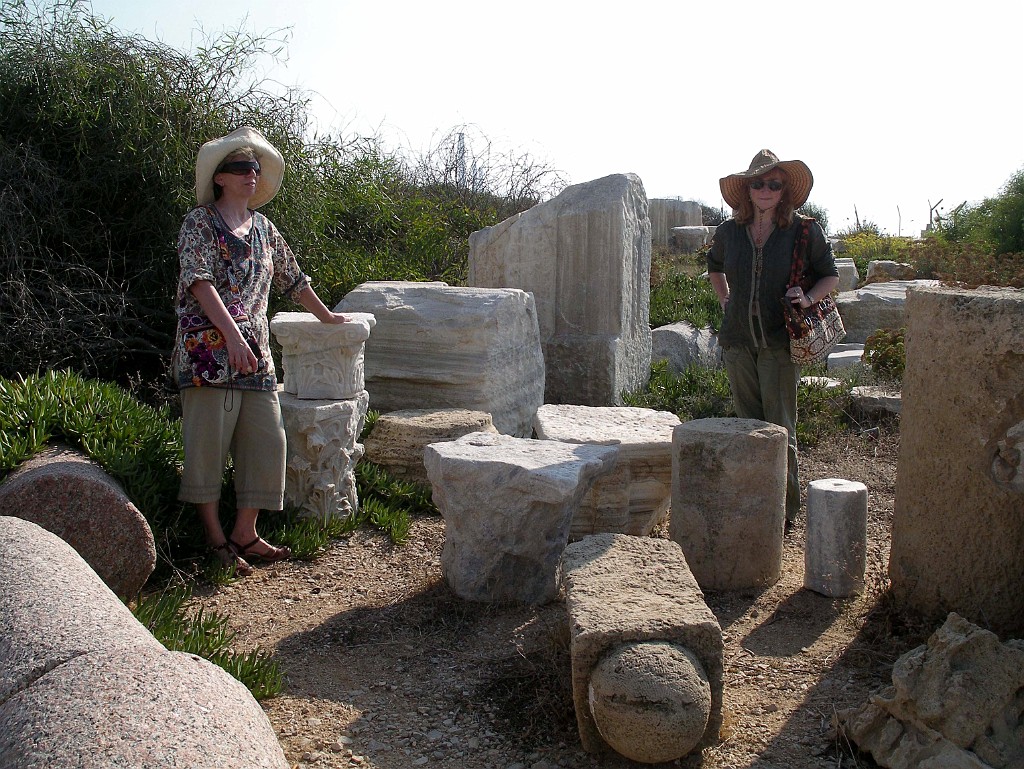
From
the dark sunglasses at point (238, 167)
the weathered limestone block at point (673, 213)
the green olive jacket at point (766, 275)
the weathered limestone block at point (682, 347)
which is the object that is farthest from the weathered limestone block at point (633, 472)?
the weathered limestone block at point (673, 213)

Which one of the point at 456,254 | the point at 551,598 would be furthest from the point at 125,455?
the point at 456,254

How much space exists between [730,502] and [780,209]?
1521 millimetres

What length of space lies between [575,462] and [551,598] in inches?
24.1

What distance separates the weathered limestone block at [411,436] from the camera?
5.56 metres

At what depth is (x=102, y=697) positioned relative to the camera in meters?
2.10

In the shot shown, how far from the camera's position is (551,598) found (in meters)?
4.17

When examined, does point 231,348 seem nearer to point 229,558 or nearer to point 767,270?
point 229,558

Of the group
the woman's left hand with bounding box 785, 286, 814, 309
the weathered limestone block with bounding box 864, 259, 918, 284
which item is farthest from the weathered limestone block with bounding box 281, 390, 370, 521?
the weathered limestone block with bounding box 864, 259, 918, 284

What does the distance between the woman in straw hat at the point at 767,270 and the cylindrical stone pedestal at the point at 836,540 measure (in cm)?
65

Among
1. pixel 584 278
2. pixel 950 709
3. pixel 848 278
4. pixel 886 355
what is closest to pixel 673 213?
pixel 848 278

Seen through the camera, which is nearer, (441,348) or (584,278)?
(441,348)

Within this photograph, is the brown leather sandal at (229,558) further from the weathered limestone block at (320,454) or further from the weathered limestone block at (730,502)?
the weathered limestone block at (730,502)

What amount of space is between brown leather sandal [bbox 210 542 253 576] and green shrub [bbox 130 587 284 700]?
59 cm

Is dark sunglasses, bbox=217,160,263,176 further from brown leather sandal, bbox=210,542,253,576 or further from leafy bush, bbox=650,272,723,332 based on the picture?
leafy bush, bbox=650,272,723,332
